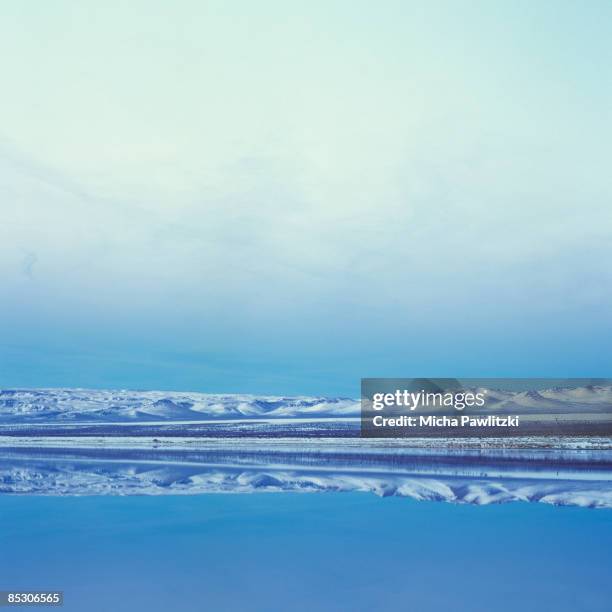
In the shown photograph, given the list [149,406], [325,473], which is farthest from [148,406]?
[325,473]

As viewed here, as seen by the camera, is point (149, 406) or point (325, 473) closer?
point (325, 473)

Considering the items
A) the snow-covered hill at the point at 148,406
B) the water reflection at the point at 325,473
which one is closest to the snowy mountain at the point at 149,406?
the snow-covered hill at the point at 148,406

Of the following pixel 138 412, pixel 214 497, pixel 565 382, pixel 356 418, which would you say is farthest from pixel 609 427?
pixel 138 412

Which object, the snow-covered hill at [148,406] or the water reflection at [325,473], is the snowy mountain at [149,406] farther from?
the water reflection at [325,473]

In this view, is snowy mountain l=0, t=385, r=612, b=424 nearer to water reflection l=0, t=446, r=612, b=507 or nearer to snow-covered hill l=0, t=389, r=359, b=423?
snow-covered hill l=0, t=389, r=359, b=423

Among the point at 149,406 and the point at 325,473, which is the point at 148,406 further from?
the point at 325,473

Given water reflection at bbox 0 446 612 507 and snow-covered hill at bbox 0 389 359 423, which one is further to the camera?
snow-covered hill at bbox 0 389 359 423

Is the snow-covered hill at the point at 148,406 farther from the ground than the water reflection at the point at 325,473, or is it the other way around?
the snow-covered hill at the point at 148,406

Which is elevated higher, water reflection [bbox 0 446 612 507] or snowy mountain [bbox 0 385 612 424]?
snowy mountain [bbox 0 385 612 424]

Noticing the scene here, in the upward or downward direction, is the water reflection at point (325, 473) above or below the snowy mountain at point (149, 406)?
below

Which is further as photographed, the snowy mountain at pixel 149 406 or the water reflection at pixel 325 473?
the snowy mountain at pixel 149 406

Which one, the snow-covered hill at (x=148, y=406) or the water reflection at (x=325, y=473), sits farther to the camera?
the snow-covered hill at (x=148, y=406)

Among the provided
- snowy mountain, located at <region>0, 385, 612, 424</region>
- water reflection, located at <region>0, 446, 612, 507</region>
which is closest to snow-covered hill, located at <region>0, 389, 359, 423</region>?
snowy mountain, located at <region>0, 385, 612, 424</region>

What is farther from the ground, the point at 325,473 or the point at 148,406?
the point at 148,406
